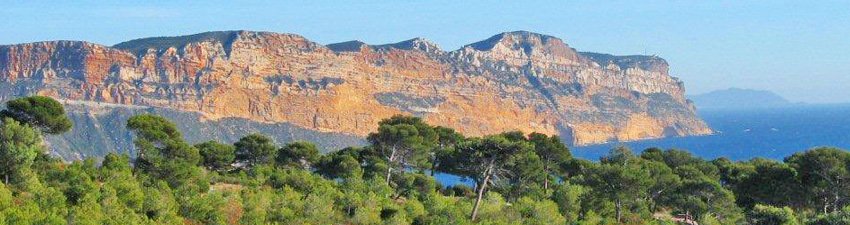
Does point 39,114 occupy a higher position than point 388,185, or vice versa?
point 39,114

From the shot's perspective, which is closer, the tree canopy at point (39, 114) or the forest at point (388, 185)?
the forest at point (388, 185)

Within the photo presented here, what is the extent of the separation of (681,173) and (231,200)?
101ft

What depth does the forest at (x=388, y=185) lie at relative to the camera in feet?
93.1

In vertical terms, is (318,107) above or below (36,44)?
below

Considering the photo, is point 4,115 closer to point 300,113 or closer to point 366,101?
point 300,113

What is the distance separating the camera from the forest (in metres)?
28.4

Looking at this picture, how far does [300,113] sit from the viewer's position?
18400 centimetres

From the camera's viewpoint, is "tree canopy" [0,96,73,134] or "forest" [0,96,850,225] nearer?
"forest" [0,96,850,225]

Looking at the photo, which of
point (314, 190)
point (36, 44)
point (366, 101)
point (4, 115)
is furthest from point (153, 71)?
point (314, 190)

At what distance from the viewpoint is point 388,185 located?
1736 inches

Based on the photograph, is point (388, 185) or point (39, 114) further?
point (388, 185)

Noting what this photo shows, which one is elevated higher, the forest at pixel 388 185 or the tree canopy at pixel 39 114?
the tree canopy at pixel 39 114

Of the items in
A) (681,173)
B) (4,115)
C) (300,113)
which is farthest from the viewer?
(300,113)

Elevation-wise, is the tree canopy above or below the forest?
above
